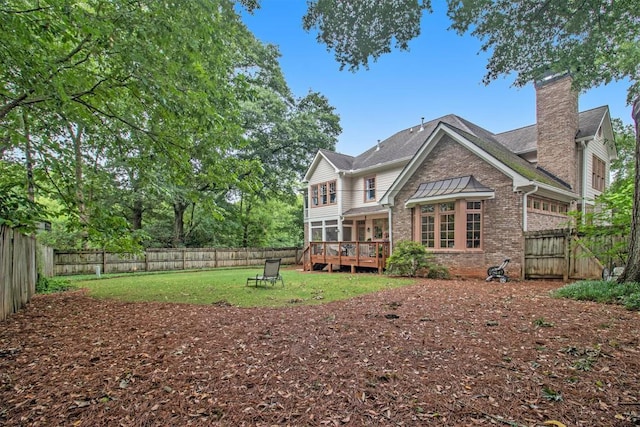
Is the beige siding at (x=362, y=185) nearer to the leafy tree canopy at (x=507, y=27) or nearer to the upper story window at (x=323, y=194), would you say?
the upper story window at (x=323, y=194)

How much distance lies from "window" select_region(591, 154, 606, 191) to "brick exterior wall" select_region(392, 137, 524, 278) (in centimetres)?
788

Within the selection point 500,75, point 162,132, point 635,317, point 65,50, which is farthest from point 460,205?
point 65,50

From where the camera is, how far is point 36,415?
8.13 feet

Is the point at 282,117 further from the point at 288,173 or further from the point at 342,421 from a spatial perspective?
Result: the point at 342,421

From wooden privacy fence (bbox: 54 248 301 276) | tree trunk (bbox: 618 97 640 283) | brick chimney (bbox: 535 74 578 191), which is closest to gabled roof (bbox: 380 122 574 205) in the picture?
brick chimney (bbox: 535 74 578 191)

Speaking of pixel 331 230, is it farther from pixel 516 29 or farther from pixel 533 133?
pixel 516 29

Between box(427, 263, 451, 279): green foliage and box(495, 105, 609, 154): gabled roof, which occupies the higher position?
box(495, 105, 609, 154): gabled roof

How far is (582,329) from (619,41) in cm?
556

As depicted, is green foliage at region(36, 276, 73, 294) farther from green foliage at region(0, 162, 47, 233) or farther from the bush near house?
the bush near house

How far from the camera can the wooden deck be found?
44.7ft

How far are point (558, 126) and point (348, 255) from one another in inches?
442

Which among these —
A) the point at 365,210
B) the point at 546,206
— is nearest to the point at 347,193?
the point at 365,210

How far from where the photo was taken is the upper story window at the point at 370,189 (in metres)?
18.2

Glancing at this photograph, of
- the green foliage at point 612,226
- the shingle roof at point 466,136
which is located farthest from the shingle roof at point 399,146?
the green foliage at point 612,226
